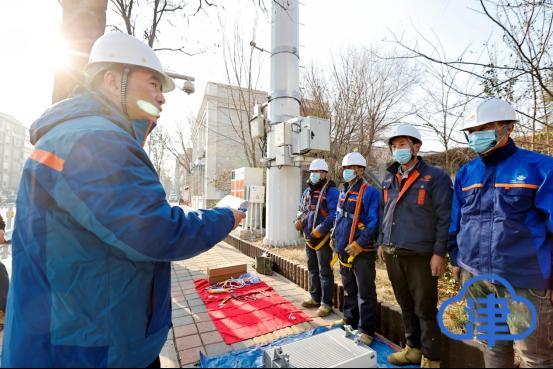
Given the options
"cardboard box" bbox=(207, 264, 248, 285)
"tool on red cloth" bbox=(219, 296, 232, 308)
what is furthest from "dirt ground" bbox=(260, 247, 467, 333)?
"tool on red cloth" bbox=(219, 296, 232, 308)

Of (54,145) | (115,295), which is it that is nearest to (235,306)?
(115,295)

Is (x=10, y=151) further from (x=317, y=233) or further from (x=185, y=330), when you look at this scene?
(x=317, y=233)

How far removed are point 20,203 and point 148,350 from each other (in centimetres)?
88

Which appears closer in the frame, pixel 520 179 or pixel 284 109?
pixel 520 179

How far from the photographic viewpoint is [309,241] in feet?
14.4

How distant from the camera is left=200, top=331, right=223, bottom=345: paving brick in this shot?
3.25m

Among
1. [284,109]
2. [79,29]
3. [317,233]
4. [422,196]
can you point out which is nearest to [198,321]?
[317,233]

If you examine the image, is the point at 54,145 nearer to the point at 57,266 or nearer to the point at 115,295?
the point at 57,266

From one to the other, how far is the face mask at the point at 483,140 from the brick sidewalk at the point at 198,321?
9.21 feet

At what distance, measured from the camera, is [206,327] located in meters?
3.60

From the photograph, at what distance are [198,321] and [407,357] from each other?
2658mm

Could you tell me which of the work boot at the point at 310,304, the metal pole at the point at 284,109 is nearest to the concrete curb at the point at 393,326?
the work boot at the point at 310,304

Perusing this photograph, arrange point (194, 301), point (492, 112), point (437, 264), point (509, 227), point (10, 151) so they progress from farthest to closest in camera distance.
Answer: point (10, 151) < point (194, 301) < point (437, 264) < point (492, 112) < point (509, 227)

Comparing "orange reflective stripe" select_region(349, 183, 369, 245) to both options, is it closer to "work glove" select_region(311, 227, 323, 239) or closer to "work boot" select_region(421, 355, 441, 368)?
"work glove" select_region(311, 227, 323, 239)
